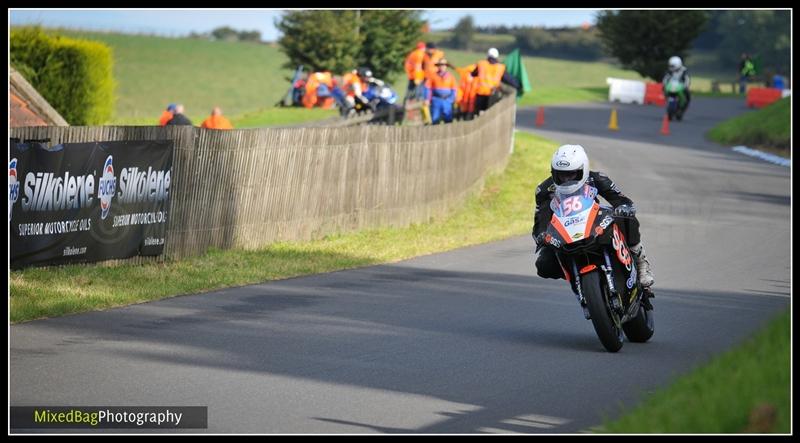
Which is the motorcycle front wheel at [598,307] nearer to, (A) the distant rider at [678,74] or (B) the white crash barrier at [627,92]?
(A) the distant rider at [678,74]

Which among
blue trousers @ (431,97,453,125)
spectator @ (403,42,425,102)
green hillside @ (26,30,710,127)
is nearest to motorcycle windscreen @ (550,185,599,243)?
blue trousers @ (431,97,453,125)

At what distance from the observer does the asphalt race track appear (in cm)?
841

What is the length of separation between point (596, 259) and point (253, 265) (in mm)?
6449

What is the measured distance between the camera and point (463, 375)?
9.64 metres

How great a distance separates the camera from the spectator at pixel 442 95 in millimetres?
29328

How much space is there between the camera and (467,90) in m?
30.7

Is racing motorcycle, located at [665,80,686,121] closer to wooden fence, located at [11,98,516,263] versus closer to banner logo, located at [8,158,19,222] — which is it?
wooden fence, located at [11,98,516,263]

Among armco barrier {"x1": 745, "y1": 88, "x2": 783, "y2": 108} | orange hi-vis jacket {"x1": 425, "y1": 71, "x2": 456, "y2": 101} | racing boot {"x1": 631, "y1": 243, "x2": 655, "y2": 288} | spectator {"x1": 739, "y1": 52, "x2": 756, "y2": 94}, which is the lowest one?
racing boot {"x1": 631, "y1": 243, "x2": 655, "y2": 288}

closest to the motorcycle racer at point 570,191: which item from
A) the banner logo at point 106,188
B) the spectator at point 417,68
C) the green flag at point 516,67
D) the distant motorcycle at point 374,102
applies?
the banner logo at point 106,188

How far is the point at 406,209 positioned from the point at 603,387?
12.6 m

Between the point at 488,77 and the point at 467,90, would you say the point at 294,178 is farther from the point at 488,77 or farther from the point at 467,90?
the point at 467,90

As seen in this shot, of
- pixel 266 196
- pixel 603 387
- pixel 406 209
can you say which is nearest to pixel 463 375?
pixel 603 387

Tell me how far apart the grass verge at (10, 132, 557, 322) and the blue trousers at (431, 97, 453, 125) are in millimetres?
3283

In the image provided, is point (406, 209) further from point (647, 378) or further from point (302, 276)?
point (647, 378)
